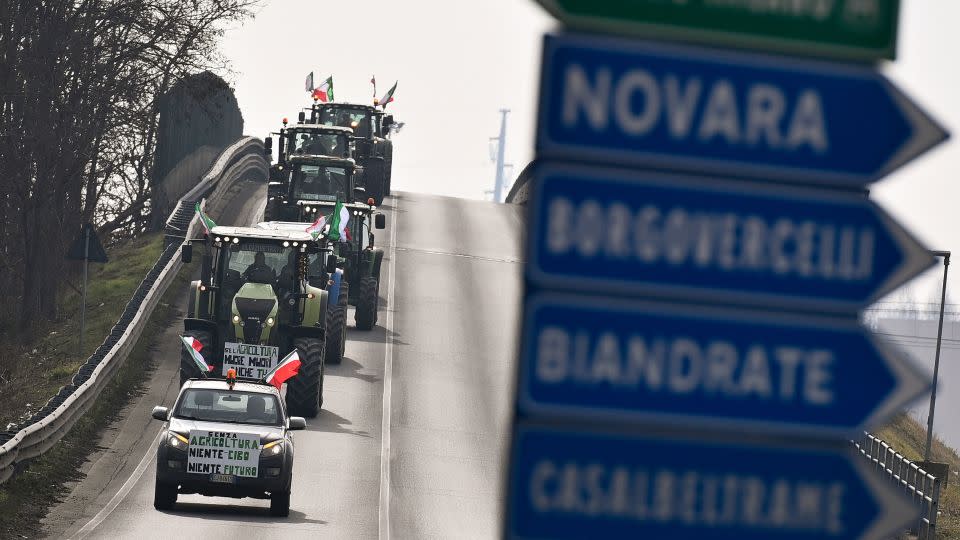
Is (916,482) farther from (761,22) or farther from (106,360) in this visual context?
(761,22)

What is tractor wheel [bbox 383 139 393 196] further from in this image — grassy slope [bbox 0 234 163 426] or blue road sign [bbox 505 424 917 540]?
blue road sign [bbox 505 424 917 540]

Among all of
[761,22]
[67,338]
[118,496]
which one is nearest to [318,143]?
[67,338]

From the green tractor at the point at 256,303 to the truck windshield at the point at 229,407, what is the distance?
563cm

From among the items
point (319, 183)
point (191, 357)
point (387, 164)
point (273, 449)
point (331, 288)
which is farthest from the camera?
point (387, 164)

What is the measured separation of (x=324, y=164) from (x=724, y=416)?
35.4 metres

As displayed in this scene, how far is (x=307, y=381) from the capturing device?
3008 cm

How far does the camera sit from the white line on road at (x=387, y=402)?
25455mm

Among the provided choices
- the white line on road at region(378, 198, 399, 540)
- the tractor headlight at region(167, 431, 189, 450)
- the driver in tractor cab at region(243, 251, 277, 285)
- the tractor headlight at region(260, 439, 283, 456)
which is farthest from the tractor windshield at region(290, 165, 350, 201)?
the tractor headlight at region(167, 431, 189, 450)

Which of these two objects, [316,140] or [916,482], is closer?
[916,482]

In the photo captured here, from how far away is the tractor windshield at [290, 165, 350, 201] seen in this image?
132 ft

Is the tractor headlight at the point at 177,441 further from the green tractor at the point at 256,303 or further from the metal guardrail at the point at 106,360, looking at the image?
the green tractor at the point at 256,303

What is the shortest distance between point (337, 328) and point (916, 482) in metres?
11.9

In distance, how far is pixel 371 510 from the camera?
83.9 ft

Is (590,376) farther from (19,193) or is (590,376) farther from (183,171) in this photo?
(183,171)
